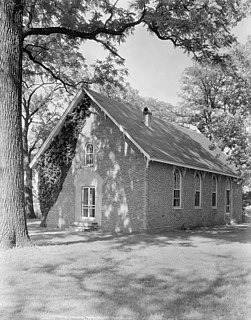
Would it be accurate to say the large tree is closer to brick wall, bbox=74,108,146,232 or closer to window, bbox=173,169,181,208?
brick wall, bbox=74,108,146,232

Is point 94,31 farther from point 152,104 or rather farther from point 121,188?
point 152,104

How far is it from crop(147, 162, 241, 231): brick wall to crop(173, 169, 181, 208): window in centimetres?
26

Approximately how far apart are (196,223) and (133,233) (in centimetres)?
608

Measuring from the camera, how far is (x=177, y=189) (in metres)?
21.3

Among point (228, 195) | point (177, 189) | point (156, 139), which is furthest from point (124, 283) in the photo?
point (228, 195)

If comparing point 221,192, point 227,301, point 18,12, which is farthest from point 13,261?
point 221,192

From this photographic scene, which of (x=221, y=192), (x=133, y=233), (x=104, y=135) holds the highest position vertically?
(x=104, y=135)

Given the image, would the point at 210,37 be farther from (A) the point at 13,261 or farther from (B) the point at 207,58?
(A) the point at 13,261

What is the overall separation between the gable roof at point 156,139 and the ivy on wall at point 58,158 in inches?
13.0

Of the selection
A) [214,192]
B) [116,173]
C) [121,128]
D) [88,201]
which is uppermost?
[121,128]

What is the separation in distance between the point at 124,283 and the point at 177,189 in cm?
1371

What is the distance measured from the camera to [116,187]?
19.6 metres

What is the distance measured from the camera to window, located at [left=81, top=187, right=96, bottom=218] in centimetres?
2078

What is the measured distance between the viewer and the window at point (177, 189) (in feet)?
69.2
